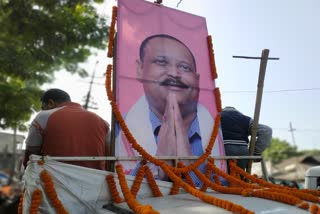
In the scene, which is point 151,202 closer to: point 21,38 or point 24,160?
point 24,160

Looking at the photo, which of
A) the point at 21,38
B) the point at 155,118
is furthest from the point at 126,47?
the point at 21,38

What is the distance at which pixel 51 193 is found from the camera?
79.7 inches

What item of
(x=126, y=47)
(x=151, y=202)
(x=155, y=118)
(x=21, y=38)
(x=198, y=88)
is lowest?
(x=151, y=202)

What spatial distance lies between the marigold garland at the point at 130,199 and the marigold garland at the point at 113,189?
5cm

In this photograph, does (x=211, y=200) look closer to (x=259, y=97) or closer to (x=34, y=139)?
(x=34, y=139)

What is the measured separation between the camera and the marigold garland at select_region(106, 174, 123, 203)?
2.22 meters

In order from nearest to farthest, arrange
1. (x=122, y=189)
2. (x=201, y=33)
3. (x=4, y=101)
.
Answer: (x=122, y=189), (x=201, y=33), (x=4, y=101)

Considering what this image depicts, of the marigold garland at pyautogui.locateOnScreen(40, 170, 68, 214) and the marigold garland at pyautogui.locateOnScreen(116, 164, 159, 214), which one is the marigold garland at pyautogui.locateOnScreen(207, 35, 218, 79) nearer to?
the marigold garland at pyautogui.locateOnScreen(116, 164, 159, 214)

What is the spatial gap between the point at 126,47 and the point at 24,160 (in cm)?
120

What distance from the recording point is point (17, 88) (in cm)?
974

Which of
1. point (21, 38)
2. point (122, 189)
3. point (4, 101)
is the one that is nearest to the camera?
point (122, 189)

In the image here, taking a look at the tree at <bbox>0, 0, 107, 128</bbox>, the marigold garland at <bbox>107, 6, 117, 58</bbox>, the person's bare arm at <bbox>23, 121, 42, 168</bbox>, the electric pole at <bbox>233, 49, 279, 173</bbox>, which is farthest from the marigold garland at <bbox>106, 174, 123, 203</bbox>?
the tree at <bbox>0, 0, 107, 128</bbox>

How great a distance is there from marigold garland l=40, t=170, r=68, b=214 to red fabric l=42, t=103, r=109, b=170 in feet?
1.15

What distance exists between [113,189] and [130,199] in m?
0.27
